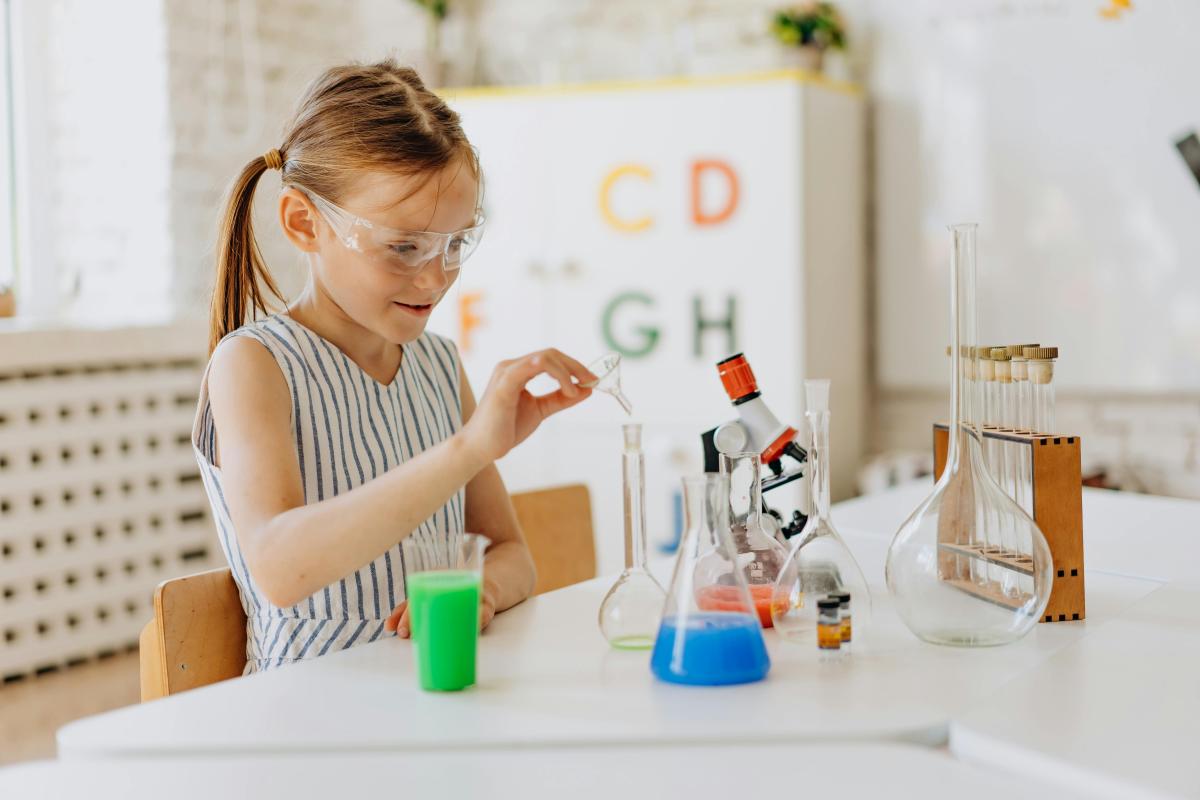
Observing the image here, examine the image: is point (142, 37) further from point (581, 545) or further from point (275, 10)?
point (581, 545)

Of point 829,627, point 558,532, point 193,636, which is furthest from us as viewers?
point 558,532

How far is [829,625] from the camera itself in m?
1.07

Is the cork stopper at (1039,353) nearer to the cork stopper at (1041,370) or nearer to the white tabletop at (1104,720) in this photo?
the cork stopper at (1041,370)

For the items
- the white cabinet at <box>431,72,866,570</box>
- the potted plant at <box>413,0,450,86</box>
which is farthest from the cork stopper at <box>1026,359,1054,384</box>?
the potted plant at <box>413,0,450,86</box>

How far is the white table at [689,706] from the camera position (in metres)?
0.90

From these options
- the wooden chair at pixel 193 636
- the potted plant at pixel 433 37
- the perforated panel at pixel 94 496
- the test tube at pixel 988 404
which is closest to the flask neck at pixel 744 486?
the test tube at pixel 988 404

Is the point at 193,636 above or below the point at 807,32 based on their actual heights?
below

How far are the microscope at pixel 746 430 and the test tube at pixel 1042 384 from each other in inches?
9.5

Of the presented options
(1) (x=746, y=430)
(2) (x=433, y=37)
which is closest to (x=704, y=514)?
(1) (x=746, y=430)

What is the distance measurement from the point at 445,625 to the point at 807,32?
2878 mm

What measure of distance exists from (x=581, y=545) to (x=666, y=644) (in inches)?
30.1

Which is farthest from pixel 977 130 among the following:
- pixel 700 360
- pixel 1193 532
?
pixel 1193 532

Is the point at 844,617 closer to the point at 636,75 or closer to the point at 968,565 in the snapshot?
the point at 968,565

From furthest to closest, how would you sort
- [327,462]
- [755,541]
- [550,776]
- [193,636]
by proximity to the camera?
[327,462] < [193,636] < [755,541] < [550,776]
